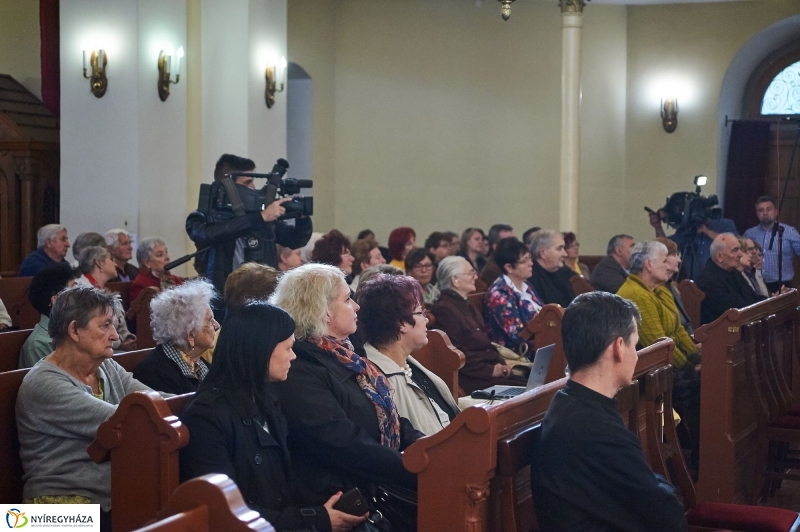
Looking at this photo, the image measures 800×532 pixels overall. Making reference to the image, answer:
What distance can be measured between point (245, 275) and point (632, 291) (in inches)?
99.6

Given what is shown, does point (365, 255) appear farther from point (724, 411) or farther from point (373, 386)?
point (373, 386)

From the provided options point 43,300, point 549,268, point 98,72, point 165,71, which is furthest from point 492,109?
point 43,300

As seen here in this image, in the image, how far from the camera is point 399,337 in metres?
3.19

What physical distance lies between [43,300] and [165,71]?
3.84 metres

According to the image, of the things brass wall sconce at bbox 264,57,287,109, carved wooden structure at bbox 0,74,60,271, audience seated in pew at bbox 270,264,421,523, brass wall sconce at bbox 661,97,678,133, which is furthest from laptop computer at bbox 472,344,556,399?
brass wall sconce at bbox 661,97,678,133

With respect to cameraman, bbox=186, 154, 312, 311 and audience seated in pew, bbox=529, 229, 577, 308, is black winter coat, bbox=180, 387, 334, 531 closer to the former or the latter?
cameraman, bbox=186, 154, 312, 311

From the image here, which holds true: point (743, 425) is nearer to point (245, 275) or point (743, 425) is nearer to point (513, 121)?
point (245, 275)

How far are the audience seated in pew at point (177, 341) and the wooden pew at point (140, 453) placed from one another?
805mm

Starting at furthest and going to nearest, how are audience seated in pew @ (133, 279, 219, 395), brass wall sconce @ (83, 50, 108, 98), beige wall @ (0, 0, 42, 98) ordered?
1. beige wall @ (0, 0, 42, 98)
2. brass wall sconce @ (83, 50, 108, 98)
3. audience seated in pew @ (133, 279, 219, 395)

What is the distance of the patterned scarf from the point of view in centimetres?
289

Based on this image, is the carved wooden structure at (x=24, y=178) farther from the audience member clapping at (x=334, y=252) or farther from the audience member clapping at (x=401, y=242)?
the audience member clapping at (x=334, y=252)

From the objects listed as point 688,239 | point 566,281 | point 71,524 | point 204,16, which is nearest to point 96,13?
point 204,16

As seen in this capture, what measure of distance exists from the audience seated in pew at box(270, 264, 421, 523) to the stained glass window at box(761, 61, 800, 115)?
8.75 m

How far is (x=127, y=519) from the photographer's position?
8.22 ft
